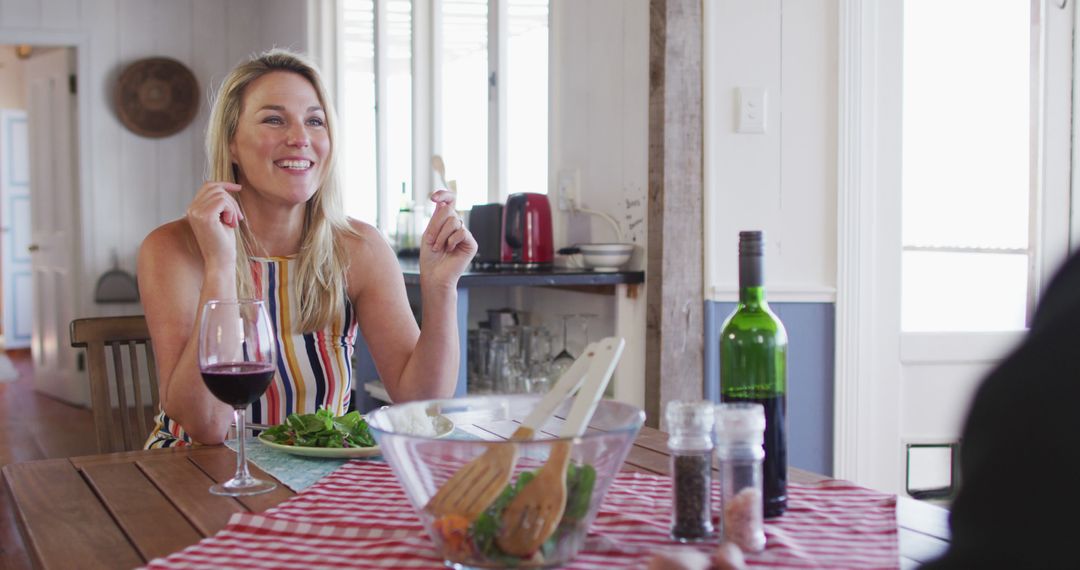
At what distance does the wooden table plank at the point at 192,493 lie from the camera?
98 cm

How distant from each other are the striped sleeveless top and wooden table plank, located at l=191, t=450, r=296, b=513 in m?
0.46

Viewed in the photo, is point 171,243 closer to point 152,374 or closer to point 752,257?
point 152,374

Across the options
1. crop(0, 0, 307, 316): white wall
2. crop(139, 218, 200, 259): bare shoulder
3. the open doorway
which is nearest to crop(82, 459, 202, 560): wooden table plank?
crop(139, 218, 200, 259): bare shoulder

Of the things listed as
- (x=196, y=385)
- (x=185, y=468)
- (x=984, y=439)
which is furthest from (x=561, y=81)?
(x=984, y=439)

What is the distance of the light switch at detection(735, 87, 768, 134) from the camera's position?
2.64 meters

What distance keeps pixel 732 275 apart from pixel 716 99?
460 millimetres

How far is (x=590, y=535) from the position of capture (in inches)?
35.1

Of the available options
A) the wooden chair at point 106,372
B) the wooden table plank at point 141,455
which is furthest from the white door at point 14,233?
the wooden table plank at point 141,455

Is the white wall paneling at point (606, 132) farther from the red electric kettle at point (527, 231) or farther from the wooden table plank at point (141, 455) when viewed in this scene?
the wooden table plank at point (141, 455)

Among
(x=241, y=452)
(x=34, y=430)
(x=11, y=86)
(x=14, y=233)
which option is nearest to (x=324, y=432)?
(x=241, y=452)

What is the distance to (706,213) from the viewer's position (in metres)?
2.66

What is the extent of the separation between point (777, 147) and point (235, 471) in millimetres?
1857

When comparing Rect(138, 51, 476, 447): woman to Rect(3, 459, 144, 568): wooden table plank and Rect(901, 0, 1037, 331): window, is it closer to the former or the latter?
Rect(3, 459, 144, 568): wooden table plank

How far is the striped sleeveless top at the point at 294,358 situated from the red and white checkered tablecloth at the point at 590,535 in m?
0.70
